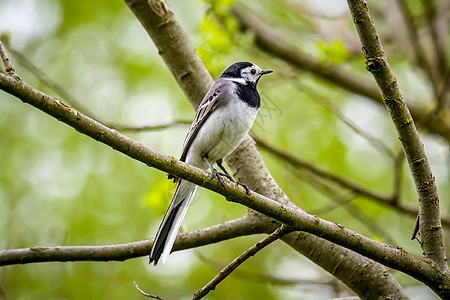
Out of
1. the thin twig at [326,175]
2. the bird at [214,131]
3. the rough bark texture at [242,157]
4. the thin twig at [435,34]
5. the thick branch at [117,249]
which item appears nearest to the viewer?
the thick branch at [117,249]

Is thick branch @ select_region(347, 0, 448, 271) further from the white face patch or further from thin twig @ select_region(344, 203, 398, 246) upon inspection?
the white face patch

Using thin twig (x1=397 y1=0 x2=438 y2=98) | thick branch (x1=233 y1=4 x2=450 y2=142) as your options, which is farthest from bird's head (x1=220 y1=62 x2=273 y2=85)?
thin twig (x1=397 y1=0 x2=438 y2=98)

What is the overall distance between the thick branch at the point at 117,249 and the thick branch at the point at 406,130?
4.26ft

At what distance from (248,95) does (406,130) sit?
1.90m

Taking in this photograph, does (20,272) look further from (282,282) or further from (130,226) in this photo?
(282,282)

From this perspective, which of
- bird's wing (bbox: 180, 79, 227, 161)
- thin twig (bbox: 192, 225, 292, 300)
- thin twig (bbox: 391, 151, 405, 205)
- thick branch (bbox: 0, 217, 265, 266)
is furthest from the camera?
thin twig (bbox: 391, 151, 405, 205)

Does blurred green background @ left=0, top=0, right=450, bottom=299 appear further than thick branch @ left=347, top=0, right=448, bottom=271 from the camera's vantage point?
Yes

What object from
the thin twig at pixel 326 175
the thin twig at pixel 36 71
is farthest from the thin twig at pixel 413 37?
the thin twig at pixel 36 71

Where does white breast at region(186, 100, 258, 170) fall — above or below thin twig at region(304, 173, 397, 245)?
above

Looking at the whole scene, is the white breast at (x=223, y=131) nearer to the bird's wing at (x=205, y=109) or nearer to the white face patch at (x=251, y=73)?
the bird's wing at (x=205, y=109)

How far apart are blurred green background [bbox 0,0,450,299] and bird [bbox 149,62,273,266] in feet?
7.04

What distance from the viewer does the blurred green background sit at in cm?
738

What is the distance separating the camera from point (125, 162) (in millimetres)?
8172

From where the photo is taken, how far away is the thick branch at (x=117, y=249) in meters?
3.55
